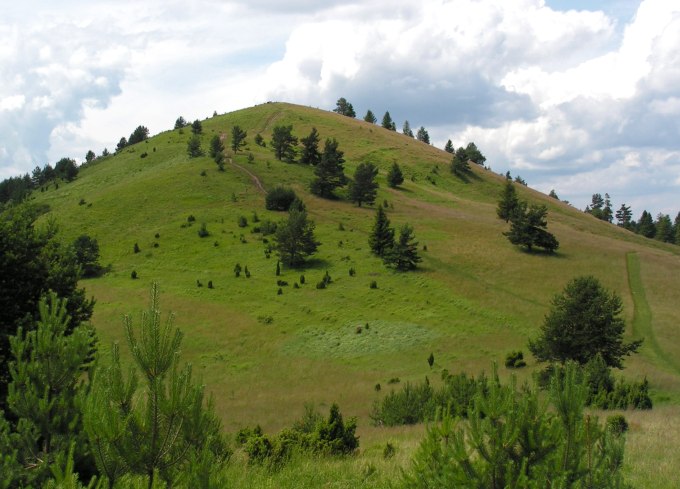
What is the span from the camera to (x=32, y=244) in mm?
18812

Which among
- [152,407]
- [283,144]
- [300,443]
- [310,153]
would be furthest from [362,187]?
[152,407]

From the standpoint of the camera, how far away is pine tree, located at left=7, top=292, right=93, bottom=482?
6.23 metres

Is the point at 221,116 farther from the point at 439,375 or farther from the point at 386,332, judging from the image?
the point at 439,375

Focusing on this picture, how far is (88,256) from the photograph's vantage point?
60.7m

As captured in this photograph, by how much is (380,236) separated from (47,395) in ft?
190

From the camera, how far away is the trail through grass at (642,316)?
40.4 meters

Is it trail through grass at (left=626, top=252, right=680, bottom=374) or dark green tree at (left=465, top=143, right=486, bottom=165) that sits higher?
dark green tree at (left=465, top=143, right=486, bottom=165)

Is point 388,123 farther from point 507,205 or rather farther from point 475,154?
point 507,205

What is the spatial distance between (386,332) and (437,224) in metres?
35.1

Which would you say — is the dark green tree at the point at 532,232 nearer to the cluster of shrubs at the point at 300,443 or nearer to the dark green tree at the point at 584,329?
the dark green tree at the point at 584,329

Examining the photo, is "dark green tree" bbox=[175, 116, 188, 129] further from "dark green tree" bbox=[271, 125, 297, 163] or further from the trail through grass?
the trail through grass

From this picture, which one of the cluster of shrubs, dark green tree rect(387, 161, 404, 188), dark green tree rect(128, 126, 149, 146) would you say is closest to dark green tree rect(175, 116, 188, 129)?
dark green tree rect(128, 126, 149, 146)

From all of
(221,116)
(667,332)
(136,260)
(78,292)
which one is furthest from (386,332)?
(221,116)

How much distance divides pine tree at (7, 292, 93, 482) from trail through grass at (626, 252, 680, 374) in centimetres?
4221
